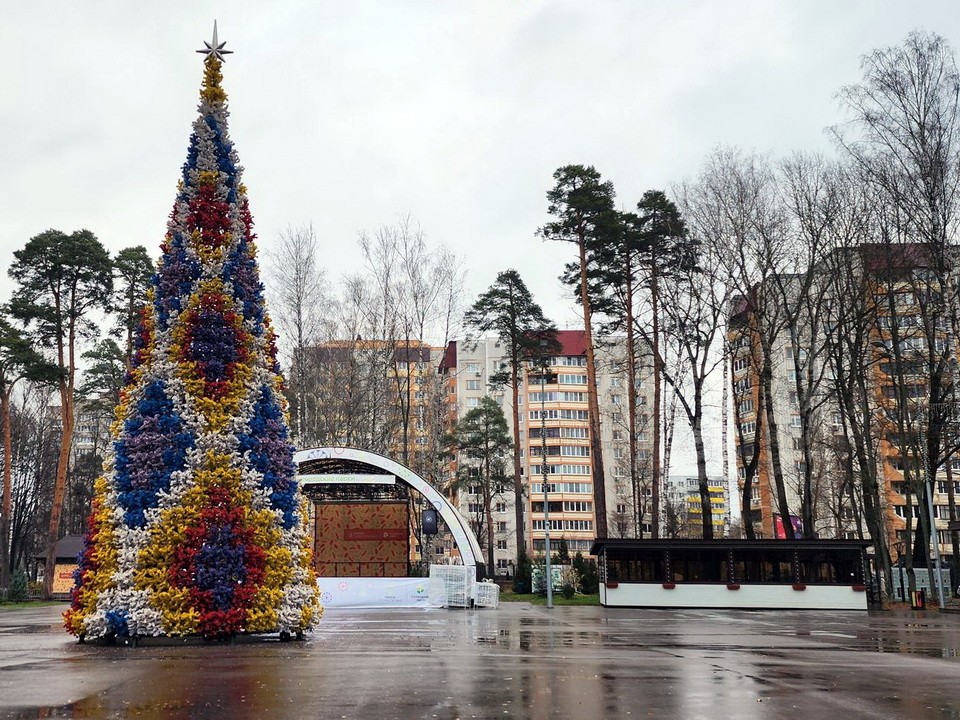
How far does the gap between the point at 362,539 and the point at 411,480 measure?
5515mm

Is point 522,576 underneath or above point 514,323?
underneath

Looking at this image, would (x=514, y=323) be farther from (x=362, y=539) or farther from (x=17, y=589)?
(x=17, y=589)

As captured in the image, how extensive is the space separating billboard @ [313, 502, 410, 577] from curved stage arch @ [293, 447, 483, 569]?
3505 millimetres

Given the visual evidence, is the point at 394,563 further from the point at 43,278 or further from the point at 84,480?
the point at 84,480

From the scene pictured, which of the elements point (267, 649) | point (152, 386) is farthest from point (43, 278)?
point (267, 649)

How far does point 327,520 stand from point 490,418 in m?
21.0

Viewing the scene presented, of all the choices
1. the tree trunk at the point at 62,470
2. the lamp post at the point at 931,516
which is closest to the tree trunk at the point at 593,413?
the lamp post at the point at 931,516

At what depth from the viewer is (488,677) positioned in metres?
10.2

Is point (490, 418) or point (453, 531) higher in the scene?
point (490, 418)

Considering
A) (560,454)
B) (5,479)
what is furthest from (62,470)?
(560,454)

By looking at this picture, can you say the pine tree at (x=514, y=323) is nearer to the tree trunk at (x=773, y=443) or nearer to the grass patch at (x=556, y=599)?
the grass patch at (x=556, y=599)

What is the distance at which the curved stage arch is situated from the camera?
1358 inches

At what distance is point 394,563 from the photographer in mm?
38781

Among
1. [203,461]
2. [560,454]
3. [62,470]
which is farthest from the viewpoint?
[560,454]
